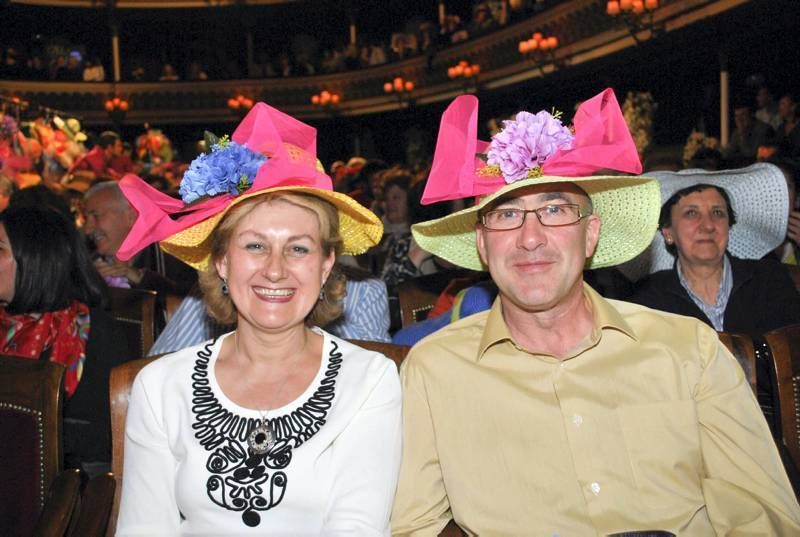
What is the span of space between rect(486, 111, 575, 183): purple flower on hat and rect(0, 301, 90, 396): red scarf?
1.79 metres

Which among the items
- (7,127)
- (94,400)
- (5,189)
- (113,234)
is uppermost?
(7,127)

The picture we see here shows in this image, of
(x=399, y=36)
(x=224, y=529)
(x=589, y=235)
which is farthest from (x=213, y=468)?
(x=399, y=36)

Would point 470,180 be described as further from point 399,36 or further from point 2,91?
point 2,91

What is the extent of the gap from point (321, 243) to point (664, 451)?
2.98 ft

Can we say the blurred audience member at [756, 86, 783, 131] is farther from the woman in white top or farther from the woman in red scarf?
the woman in white top

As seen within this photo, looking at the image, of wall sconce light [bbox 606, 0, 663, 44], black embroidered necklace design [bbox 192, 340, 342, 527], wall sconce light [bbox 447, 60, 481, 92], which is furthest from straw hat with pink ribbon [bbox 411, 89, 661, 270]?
wall sconce light [bbox 447, 60, 481, 92]

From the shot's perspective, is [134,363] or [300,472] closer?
[300,472]

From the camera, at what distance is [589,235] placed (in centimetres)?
206

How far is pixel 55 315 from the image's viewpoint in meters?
3.04

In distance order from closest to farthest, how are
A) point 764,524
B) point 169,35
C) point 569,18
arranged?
1. point 764,524
2. point 569,18
3. point 169,35

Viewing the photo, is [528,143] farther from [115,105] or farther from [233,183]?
[115,105]

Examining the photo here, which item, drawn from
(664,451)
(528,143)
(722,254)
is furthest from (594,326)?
(722,254)

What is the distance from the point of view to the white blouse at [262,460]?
183 centimetres

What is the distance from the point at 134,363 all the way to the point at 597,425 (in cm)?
112
